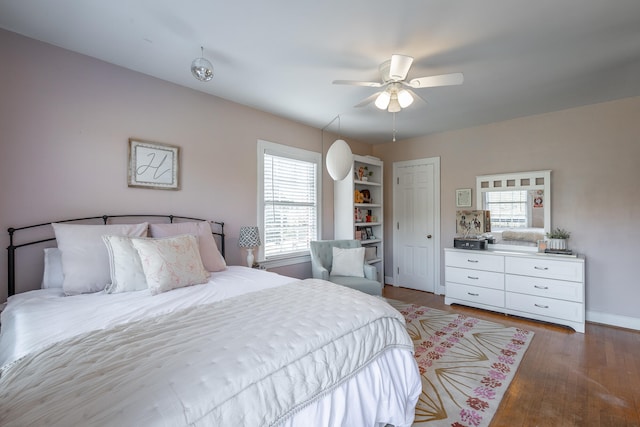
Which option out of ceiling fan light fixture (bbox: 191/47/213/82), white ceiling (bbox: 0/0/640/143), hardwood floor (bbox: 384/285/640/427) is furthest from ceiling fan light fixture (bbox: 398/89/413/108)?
hardwood floor (bbox: 384/285/640/427)

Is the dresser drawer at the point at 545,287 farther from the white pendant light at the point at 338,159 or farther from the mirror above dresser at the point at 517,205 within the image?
the white pendant light at the point at 338,159

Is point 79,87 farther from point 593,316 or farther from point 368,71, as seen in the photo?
point 593,316

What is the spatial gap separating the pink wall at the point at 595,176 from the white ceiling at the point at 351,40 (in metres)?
0.37

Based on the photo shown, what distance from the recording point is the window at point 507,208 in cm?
369

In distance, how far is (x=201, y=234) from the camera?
2.52 meters

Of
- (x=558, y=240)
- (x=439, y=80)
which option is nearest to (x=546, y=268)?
(x=558, y=240)

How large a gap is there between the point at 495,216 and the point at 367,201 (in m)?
1.87

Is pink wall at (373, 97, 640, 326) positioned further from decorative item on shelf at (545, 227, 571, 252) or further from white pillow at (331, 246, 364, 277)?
white pillow at (331, 246, 364, 277)

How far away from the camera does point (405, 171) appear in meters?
4.83

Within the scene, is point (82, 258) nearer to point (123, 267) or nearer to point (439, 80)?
point (123, 267)

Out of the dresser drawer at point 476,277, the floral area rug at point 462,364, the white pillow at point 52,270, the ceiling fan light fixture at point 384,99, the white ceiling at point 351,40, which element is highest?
the white ceiling at point 351,40

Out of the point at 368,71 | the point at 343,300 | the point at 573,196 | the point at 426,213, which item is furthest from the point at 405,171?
the point at 343,300

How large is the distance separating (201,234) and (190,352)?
64.6 inches

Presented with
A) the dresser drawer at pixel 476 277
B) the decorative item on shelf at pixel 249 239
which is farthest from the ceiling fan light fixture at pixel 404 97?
the dresser drawer at pixel 476 277
